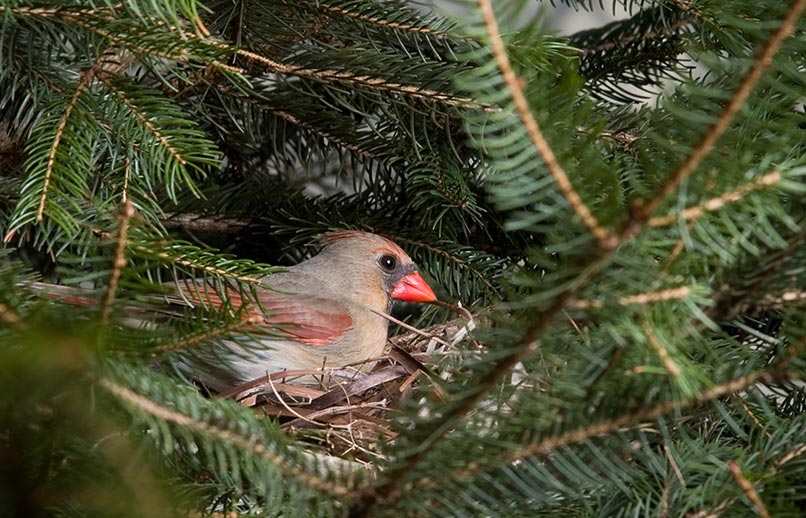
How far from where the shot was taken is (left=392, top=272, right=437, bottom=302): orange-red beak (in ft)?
8.39

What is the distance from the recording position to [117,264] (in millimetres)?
861

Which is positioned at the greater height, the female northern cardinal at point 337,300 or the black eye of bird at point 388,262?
the black eye of bird at point 388,262

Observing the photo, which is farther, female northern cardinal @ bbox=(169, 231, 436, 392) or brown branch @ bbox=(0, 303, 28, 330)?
female northern cardinal @ bbox=(169, 231, 436, 392)

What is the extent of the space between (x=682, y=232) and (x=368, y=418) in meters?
1.14

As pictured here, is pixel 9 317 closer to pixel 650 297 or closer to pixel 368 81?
pixel 650 297

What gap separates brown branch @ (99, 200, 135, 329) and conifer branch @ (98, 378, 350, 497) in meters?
0.07

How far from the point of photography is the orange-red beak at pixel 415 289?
256 centimetres

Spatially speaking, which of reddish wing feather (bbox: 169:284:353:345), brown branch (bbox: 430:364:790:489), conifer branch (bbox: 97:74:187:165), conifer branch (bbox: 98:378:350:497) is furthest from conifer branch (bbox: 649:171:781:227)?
reddish wing feather (bbox: 169:284:353:345)

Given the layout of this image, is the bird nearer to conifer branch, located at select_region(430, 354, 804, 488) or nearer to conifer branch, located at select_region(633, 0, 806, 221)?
conifer branch, located at select_region(430, 354, 804, 488)

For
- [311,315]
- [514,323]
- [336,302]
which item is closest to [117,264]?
[514,323]

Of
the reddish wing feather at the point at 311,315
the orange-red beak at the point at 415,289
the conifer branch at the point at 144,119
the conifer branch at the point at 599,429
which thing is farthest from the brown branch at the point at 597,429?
the orange-red beak at the point at 415,289

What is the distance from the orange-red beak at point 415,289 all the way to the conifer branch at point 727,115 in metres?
1.79

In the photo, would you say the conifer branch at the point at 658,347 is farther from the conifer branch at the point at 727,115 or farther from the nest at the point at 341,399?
the nest at the point at 341,399

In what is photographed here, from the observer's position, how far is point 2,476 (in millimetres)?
815
